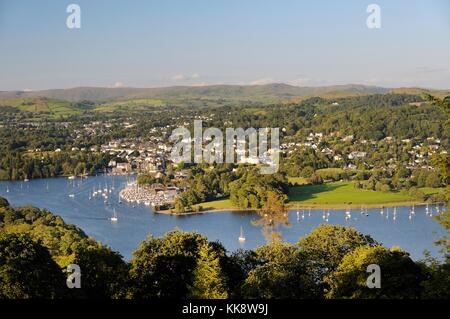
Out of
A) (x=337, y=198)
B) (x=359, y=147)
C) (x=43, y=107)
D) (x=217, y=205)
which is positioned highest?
(x=43, y=107)

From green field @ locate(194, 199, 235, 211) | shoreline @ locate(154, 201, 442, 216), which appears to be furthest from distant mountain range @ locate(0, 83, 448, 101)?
shoreline @ locate(154, 201, 442, 216)

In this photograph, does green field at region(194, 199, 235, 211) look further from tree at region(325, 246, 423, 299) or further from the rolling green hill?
the rolling green hill

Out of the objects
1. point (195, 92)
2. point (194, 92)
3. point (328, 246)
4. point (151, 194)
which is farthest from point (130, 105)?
point (328, 246)

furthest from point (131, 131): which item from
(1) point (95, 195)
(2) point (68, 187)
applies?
(1) point (95, 195)

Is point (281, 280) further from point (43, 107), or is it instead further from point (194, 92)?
point (194, 92)
